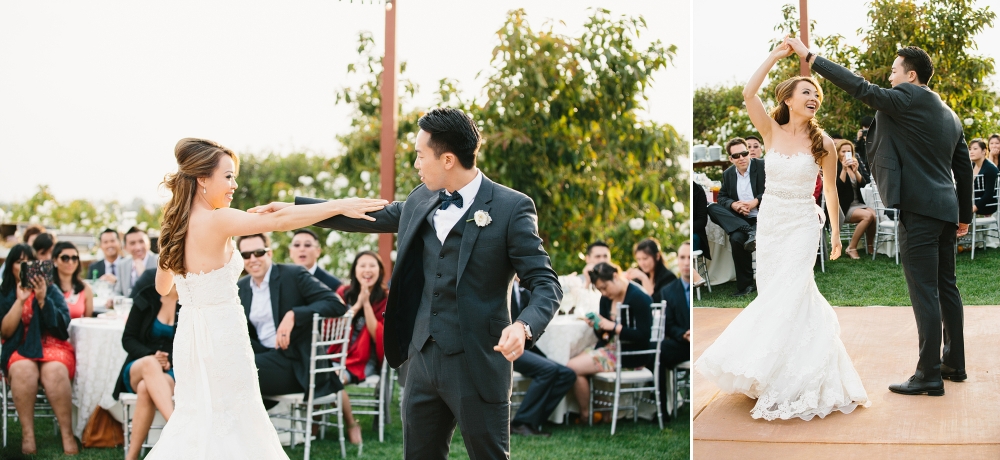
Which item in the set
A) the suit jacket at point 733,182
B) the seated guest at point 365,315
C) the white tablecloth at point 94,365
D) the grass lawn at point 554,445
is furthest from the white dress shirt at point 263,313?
the suit jacket at point 733,182

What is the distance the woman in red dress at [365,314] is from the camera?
20.0 ft

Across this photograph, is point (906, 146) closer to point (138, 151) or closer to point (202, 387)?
point (202, 387)

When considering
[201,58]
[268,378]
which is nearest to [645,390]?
[268,378]

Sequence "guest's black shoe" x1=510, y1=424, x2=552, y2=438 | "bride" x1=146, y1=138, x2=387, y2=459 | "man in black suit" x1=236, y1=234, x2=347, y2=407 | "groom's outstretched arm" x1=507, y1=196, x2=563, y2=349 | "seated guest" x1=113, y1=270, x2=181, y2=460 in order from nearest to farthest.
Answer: "groom's outstretched arm" x1=507, y1=196, x2=563, y2=349 < "bride" x1=146, y1=138, x2=387, y2=459 < "seated guest" x1=113, y1=270, x2=181, y2=460 < "man in black suit" x1=236, y1=234, x2=347, y2=407 < "guest's black shoe" x1=510, y1=424, x2=552, y2=438

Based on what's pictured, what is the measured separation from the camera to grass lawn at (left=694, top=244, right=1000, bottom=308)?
9.26ft

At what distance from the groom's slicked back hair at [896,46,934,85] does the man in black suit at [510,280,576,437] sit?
3.40 meters

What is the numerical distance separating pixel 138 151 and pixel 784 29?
31.0 ft

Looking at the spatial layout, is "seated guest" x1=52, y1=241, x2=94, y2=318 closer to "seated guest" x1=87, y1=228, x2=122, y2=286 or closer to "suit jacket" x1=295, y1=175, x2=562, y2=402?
"seated guest" x1=87, y1=228, x2=122, y2=286

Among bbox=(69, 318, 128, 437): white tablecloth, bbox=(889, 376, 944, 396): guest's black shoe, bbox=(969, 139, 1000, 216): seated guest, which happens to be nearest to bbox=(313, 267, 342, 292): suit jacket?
bbox=(69, 318, 128, 437): white tablecloth

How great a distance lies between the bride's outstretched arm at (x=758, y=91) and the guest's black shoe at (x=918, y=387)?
93cm

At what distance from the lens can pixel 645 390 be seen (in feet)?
20.0

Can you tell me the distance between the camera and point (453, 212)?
2795mm

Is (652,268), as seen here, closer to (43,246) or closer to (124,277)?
(43,246)

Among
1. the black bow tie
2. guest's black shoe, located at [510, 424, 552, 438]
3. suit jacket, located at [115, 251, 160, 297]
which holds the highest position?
the black bow tie
